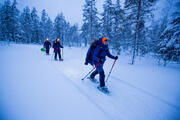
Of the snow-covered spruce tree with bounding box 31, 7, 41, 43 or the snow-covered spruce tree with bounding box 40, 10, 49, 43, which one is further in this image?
the snow-covered spruce tree with bounding box 40, 10, 49, 43

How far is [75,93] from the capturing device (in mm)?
3111

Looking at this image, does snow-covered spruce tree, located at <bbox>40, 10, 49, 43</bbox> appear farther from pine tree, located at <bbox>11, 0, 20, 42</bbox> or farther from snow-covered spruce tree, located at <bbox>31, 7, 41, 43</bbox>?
pine tree, located at <bbox>11, 0, 20, 42</bbox>

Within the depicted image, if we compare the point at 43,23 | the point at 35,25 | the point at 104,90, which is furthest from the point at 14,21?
the point at 104,90

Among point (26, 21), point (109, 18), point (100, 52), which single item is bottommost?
point (100, 52)

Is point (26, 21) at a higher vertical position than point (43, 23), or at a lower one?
lower

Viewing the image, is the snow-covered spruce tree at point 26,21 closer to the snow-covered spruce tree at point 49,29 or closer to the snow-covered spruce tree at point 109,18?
the snow-covered spruce tree at point 49,29

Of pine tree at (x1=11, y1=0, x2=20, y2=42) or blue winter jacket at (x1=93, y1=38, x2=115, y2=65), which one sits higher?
pine tree at (x1=11, y1=0, x2=20, y2=42)

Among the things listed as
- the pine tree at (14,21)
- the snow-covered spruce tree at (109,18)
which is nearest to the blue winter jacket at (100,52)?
the snow-covered spruce tree at (109,18)

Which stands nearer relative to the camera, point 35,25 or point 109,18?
point 109,18

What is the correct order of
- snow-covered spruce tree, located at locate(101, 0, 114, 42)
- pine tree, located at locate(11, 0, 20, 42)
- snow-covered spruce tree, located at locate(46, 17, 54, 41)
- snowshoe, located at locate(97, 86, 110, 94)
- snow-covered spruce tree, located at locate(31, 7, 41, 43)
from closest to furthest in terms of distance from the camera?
snowshoe, located at locate(97, 86, 110, 94) < snow-covered spruce tree, located at locate(101, 0, 114, 42) < pine tree, located at locate(11, 0, 20, 42) < snow-covered spruce tree, located at locate(31, 7, 41, 43) < snow-covered spruce tree, located at locate(46, 17, 54, 41)

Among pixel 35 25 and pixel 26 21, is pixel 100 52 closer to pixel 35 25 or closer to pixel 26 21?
pixel 35 25


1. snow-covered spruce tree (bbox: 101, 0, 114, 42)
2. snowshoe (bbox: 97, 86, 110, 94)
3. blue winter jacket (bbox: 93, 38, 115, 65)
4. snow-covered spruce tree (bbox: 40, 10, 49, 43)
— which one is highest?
snow-covered spruce tree (bbox: 40, 10, 49, 43)

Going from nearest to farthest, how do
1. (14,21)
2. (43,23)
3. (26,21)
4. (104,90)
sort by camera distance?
1. (104,90)
2. (14,21)
3. (26,21)
4. (43,23)

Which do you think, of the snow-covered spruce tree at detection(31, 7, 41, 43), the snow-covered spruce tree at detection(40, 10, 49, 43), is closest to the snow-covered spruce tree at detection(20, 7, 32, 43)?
the snow-covered spruce tree at detection(31, 7, 41, 43)
